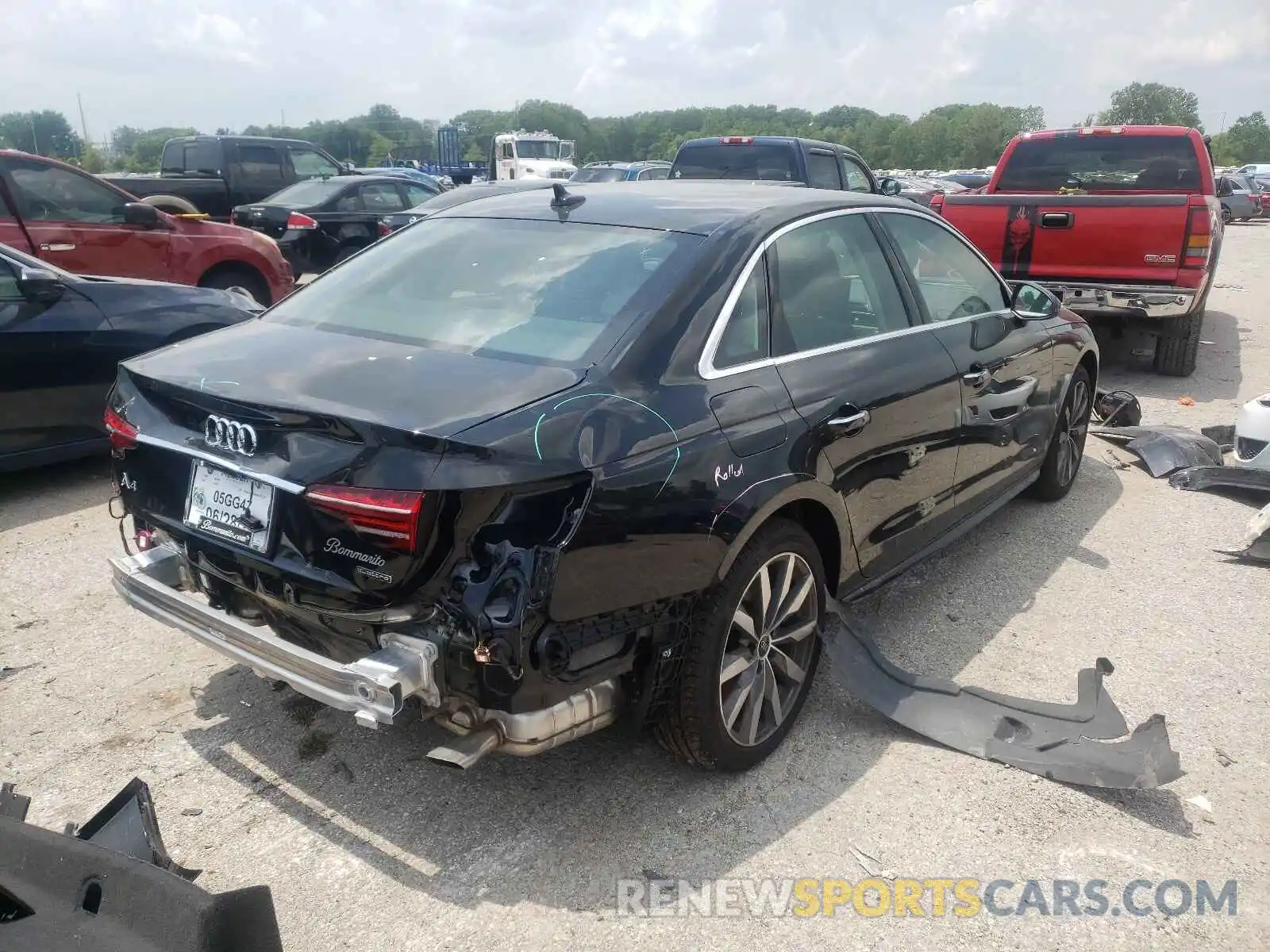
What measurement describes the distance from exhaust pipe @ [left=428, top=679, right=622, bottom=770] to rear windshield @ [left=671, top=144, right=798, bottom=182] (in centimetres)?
882

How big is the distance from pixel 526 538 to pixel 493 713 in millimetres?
450

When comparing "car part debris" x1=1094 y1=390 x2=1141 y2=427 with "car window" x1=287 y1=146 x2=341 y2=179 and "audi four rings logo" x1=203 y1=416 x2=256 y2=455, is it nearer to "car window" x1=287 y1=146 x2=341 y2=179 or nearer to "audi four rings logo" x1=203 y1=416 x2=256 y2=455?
"audi four rings logo" x1=203 y1=416 x2=256 y2=455

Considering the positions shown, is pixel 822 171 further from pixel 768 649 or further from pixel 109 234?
pixel 768 649

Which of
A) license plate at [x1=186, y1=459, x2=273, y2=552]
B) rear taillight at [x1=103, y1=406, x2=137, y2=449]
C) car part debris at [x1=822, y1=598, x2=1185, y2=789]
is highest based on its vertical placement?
rear taillight at [x1=103, y1=406, x2=137, y2=449]

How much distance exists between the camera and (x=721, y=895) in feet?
8.70

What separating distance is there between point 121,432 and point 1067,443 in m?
4.75

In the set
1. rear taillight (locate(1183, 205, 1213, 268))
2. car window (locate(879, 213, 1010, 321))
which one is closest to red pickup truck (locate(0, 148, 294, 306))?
car window (locate(879, 213, 1010, 321))

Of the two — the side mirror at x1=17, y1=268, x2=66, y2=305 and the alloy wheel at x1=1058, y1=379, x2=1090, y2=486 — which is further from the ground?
the side mirror at x1=17, y1=268, x2=66, y2=305

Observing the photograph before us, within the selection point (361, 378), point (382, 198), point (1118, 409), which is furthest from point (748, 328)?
point (382, 198)

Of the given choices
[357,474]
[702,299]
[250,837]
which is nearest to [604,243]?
[702,299]

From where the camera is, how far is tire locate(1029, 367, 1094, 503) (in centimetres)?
552

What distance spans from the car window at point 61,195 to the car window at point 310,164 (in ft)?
26.9

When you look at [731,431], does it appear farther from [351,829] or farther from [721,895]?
[351,829]

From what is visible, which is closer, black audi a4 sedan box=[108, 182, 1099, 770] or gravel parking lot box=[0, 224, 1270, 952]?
black audi a4 sedan box=[108, 182, 1099, 770]
